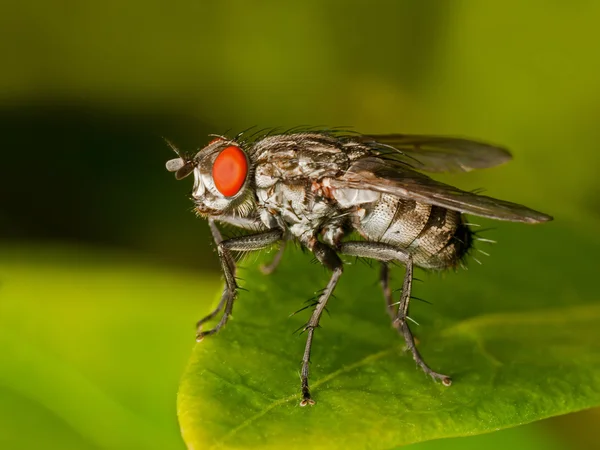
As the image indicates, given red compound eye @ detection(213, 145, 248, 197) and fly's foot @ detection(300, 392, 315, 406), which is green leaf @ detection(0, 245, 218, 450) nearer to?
red compound eye @ detection(213, 145, 248, 197)

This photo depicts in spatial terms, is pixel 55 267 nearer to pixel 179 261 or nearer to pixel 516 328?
pixel 179 261

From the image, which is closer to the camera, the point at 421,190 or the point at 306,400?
the point at 306,400

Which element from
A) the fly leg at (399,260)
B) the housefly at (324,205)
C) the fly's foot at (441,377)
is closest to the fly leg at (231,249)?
the housefly at (324,205)

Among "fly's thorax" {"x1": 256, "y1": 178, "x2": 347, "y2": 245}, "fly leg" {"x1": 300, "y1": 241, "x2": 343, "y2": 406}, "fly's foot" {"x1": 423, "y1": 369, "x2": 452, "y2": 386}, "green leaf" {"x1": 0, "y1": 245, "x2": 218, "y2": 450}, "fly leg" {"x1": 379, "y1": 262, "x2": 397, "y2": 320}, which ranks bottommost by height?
"green leaf" {"x1": 0, "y1": 245, "x2": 218, "y2": 450}

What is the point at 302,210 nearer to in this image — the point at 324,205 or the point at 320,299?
the point at 324,205

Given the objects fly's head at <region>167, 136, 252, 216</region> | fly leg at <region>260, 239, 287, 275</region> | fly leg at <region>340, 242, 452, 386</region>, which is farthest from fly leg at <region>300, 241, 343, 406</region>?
fly's head at <region>167, 136, 252, 216</region>

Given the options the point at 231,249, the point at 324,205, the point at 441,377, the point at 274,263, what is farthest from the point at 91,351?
the point at 441,377

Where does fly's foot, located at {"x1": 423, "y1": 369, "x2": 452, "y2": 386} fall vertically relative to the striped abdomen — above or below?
below
